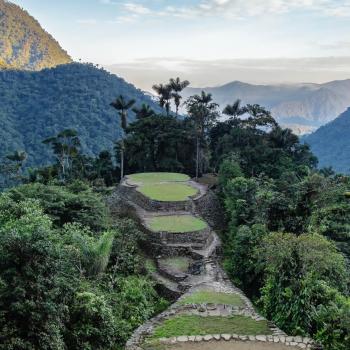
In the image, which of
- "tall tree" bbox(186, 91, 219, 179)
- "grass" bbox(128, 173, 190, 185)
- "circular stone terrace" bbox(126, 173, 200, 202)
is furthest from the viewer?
"tall tree" bbox(186, 91, 219, 179)

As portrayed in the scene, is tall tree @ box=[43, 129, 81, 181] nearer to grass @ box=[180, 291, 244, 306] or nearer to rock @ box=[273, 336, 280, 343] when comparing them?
grass @ box=[180, 291, 244, 306]

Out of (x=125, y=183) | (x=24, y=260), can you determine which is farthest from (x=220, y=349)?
(x=125, y=183)

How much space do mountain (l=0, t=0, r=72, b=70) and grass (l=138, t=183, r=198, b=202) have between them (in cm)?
8616

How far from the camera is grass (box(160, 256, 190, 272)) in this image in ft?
54.0

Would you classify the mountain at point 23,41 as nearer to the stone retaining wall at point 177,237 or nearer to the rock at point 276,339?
the stone retaining wall at point 177,237

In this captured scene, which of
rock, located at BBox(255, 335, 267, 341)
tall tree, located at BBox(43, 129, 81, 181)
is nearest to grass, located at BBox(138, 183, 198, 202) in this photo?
rock, located at BBox(255, 335, 267, 341)

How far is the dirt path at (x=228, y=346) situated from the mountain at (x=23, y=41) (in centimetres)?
9992

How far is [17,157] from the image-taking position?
36250 mm

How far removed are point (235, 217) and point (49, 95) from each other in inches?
2400

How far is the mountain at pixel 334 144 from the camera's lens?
6812cm

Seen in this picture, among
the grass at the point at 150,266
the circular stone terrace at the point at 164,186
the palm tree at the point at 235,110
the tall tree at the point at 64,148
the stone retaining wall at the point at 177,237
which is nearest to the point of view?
the grass at the point at 150,266

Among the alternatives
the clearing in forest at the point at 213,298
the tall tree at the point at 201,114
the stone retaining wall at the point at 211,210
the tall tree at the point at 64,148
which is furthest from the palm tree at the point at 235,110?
the clearing in forest at the point at 213,298

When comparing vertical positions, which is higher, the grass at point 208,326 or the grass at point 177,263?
the grass at point 208,326

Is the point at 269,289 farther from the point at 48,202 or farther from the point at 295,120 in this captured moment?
the point at 295,120
